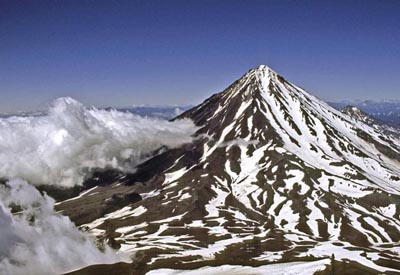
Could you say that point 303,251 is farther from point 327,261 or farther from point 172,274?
point 172,274

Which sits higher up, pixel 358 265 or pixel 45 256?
pixel 45 256

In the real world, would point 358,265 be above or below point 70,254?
below

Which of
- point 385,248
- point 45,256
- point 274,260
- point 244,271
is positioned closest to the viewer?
point 244,271

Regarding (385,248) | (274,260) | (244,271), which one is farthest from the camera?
(385,248)

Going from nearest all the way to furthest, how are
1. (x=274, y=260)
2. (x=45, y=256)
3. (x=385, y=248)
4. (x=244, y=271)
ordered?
1. (x=244, y=271)
2. (x=274, y=260)
3. (x=45, y=256)
4. (x=385, y=248)

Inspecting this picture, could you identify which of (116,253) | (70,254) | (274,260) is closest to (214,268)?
Answer: (274,260)

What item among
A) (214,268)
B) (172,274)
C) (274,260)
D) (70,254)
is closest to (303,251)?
(274,260)

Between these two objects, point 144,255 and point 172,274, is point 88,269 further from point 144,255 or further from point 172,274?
point 172,274

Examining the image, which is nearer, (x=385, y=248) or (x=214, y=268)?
(x=214, y=268)

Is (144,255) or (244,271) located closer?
(244,271)
